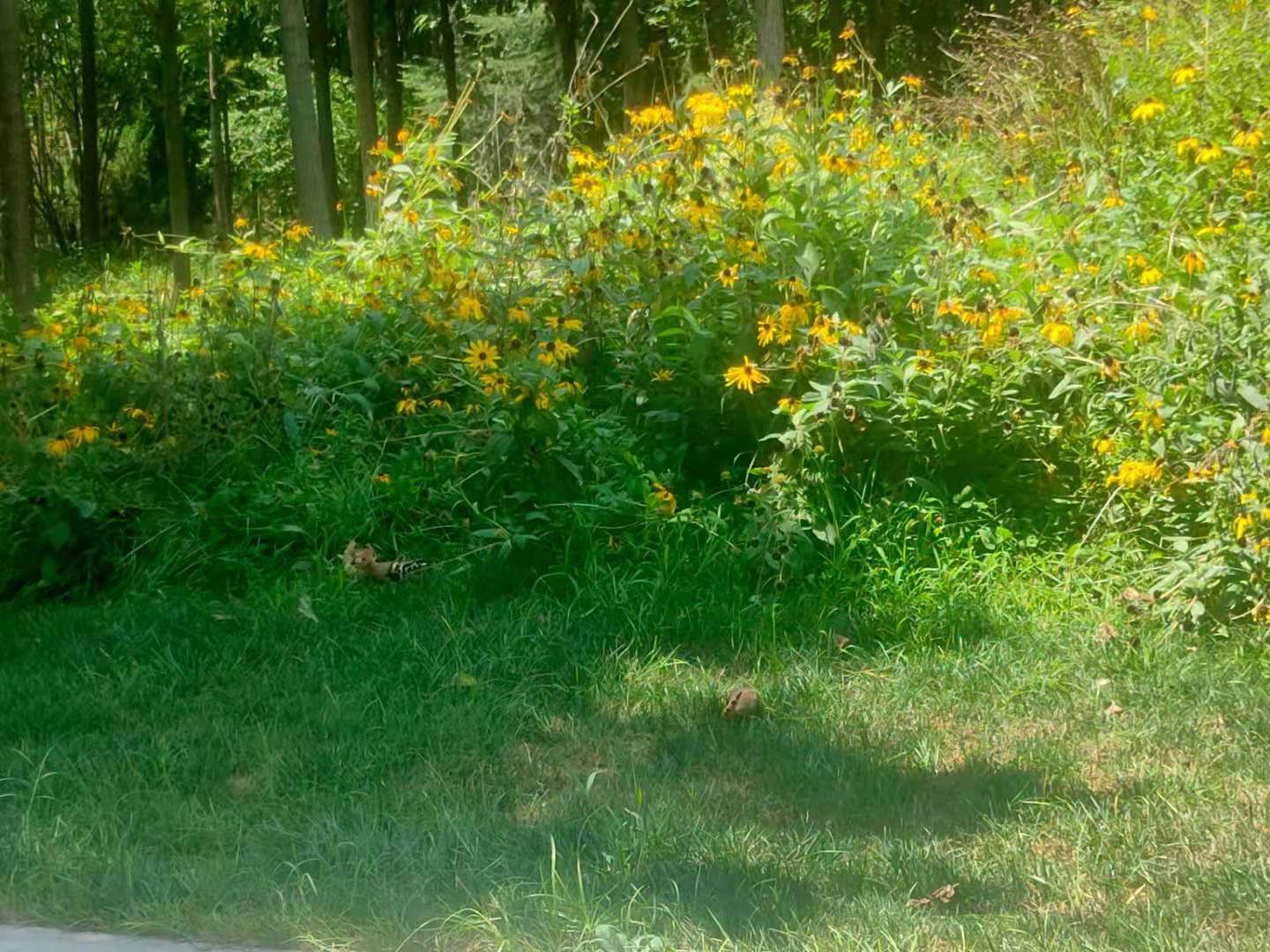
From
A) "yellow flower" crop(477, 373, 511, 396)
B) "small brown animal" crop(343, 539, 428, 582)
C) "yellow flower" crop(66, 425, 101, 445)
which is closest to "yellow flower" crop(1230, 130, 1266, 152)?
"yellow flower" crop(477, 373, 511, 396)

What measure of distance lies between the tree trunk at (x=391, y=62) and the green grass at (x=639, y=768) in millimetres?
21194

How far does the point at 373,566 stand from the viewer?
577 cm

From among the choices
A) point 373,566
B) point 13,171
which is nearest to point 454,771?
point 373,566

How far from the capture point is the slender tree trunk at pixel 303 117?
1411cm

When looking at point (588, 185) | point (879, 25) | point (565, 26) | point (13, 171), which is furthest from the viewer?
point (879, 25)

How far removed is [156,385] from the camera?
252 inches

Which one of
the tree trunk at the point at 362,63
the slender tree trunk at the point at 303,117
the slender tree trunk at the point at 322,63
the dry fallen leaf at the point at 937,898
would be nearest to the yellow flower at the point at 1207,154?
the dry fallen leaf at the point at 937,898

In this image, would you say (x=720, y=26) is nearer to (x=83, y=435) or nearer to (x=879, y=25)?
(x=879, y=25)

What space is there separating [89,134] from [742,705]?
29.6 meters

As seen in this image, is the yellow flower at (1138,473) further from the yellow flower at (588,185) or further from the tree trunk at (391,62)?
the tree trunk at (391,62)

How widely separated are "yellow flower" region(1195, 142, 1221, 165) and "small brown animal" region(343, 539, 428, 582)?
3691mm

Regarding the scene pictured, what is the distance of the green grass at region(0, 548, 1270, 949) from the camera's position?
10.6ft

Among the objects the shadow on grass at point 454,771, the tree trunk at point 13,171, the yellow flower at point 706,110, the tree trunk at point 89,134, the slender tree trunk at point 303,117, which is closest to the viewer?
the shadow on grass at point 454,771

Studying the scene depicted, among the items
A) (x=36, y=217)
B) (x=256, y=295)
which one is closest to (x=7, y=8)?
(x=256, y=295)
